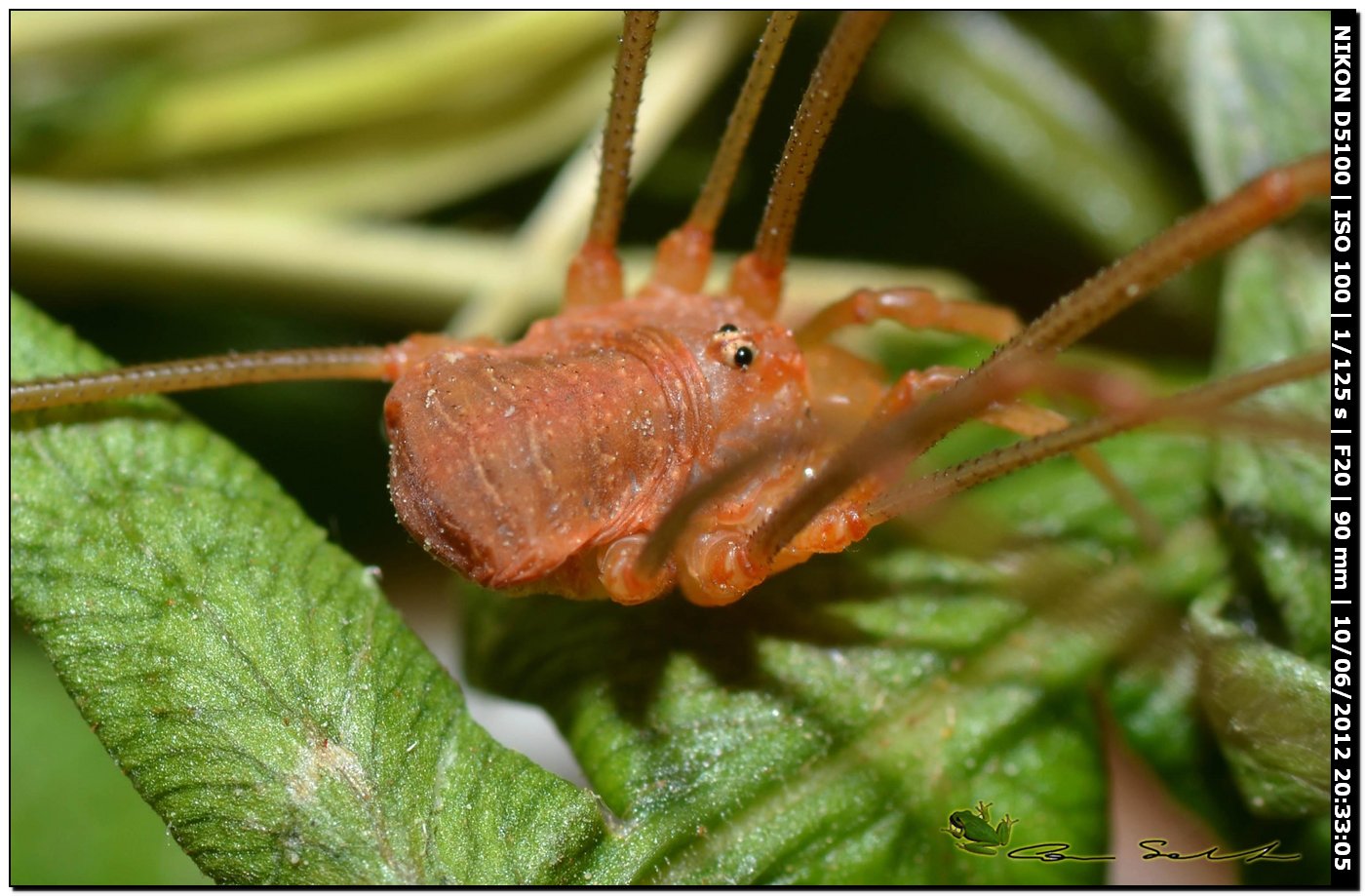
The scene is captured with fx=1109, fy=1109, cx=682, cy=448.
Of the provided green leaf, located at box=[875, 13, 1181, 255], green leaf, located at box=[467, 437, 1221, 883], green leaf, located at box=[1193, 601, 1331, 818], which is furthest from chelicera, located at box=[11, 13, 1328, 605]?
green leaf, located at box=[875, 13, 1181, 255]

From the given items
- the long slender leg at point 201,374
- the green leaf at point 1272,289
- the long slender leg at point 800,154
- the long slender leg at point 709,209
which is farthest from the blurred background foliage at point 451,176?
the long slender leg at point 201,374

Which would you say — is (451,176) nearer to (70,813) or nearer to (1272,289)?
(70,813)

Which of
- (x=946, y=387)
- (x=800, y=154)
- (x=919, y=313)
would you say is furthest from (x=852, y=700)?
(x=800, y=154)

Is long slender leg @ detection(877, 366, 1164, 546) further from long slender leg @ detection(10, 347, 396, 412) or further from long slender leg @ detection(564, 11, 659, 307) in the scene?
long slender leg @ detection(10, 347, 396, 412)

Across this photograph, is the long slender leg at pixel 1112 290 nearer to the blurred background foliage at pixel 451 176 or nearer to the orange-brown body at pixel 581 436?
the orange-brown body at pixel 581 436

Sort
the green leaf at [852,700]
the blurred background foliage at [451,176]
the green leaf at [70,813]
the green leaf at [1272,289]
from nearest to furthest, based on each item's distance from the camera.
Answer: the green leaf at [852,700] → the green leaf at [1272,289] → the green leaf at [70,813] → the blurred background foliage at [451,176]

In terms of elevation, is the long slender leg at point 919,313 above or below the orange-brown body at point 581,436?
above
